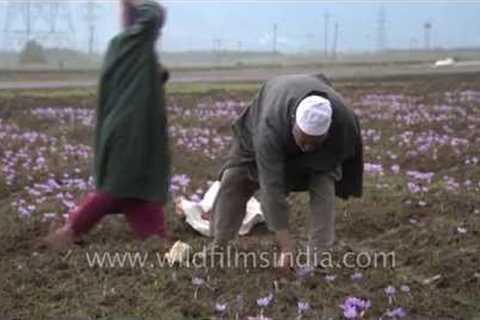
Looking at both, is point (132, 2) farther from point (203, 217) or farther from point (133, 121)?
point (203, 217)

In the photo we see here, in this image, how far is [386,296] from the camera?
5934 mm

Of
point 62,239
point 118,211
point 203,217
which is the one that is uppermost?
point 118,211

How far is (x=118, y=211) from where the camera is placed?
20.2ft

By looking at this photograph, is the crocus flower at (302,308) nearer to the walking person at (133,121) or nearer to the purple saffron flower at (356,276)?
the purple saffron flower at (356,276)

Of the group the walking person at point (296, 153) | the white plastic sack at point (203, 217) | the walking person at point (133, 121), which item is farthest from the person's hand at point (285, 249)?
the white plastic sack at point (203, 217)

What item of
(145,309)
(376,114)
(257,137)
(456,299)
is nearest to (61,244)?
(145,309)

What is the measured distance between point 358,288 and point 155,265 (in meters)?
1.46

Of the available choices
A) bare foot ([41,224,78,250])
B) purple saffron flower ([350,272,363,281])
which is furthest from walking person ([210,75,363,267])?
bare foot ([41,224,78,250])

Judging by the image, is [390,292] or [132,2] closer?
[132,2]

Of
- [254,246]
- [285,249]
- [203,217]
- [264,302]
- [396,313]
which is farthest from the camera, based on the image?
[203,217]

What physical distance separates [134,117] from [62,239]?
3.84 ft

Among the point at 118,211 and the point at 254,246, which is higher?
the point at 118,211

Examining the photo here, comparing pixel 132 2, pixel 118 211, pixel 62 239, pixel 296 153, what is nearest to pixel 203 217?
pixel 62 239

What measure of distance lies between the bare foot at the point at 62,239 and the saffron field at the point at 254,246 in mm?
115
